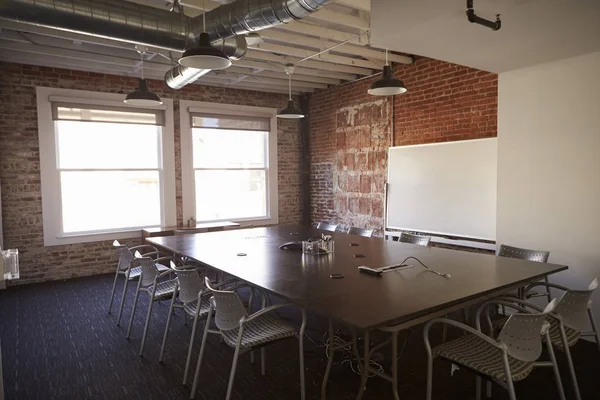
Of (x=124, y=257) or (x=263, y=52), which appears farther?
(x=263, y=52)

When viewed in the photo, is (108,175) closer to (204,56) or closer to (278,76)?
(278,76)

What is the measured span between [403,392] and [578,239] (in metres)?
2.30

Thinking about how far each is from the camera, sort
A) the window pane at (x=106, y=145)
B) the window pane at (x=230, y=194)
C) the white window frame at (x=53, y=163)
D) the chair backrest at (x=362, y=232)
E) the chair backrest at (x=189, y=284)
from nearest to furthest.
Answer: the chair backrest at (x=189, y=284) < the chair backrest at (x=362, y=232) < the white window frame at (x=53, y=163) < the window pane at (x=106, y=145) < the window pane at (x=230, y=194)

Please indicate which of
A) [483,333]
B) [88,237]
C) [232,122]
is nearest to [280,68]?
[232,122]

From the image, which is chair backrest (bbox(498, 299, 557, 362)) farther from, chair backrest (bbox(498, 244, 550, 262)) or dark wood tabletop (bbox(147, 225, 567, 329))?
chair backrest (bbox(498, 244, 550, 262))

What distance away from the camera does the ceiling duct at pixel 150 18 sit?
10.2 ft

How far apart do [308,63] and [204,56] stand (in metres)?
3.54

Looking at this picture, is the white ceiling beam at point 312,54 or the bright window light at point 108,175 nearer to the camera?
the white ceiling beam at point 312,54

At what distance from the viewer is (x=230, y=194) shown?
26.7 feet

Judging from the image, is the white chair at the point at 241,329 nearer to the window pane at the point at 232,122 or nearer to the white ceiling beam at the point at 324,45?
the white ceiling beam at the point at 324,45

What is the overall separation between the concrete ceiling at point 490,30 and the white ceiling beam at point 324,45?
1761 millimetres

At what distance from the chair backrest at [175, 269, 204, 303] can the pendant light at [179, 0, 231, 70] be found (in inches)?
64.0

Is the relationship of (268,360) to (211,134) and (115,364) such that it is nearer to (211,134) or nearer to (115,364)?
(115,364)

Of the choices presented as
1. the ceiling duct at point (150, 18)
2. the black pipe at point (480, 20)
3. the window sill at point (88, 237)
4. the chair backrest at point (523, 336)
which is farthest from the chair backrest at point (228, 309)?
the window sill at point (88, 237)
